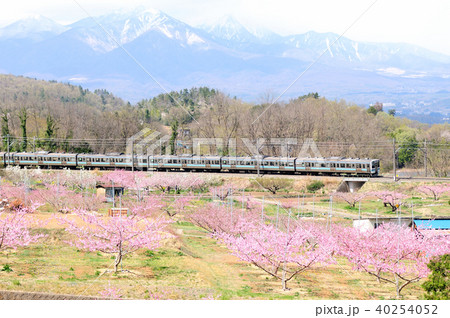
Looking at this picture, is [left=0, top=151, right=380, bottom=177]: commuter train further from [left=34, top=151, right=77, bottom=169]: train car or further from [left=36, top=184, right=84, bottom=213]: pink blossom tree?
[left=36, top=184, right=84, bottom=213]: pink blossom tree

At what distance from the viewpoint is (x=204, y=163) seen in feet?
126

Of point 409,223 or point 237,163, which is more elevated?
point 237,163

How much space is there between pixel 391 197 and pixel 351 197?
226 cm

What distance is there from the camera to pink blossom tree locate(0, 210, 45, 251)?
19.2 m

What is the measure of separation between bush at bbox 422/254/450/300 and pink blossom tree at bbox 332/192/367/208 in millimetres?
13258

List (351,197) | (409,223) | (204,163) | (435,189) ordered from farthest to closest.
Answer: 1. (204,163)
2. (435,189)
3. (351,197)
4. (409,223)

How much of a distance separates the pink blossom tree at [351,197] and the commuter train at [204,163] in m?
4.72

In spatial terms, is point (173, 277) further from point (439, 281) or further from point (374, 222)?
point (374, 222)

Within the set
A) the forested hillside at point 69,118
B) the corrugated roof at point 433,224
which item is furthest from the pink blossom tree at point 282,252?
the forested hillside at point 69,118

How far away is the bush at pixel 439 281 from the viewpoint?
13.8 meters

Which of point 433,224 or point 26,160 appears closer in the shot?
point 433,224

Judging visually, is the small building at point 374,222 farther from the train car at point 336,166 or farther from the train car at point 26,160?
the train car at point 26,160

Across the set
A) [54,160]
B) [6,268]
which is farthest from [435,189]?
[54,160]
